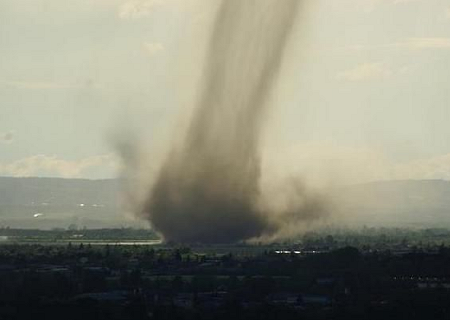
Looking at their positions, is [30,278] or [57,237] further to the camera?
[57,237]

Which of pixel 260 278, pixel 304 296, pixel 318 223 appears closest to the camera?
pixel 304 296

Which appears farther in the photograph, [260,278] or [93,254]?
[93,254]

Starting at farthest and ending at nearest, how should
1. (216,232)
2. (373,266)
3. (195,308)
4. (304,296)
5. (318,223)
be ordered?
(318,223), (216,232), (373,266), (304,296), (195,308)

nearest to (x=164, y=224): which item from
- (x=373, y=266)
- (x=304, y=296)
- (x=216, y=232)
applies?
(x=216, y=232)

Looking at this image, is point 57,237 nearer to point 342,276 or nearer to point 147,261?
point 147,261

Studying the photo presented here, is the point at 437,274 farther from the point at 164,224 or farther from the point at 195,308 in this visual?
the point at 164,224

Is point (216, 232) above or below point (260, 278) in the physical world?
above

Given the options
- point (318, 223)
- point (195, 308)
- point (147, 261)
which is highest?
point (318, 223)

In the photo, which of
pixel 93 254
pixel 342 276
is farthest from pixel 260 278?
pixel 93 254

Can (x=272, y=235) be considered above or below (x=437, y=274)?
above
